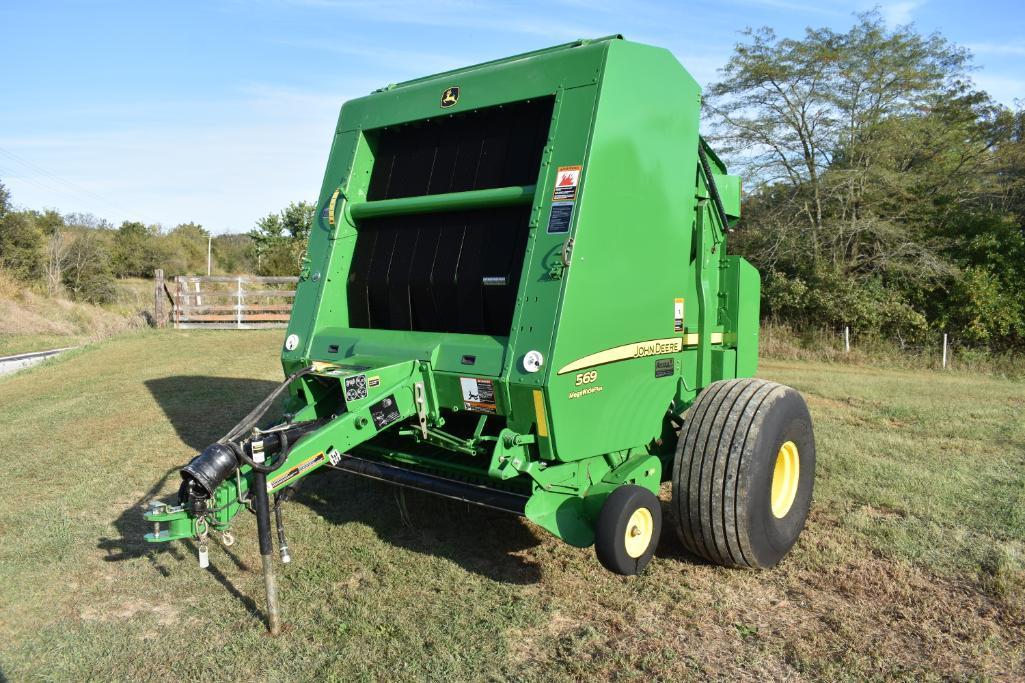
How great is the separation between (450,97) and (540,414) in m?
2.14

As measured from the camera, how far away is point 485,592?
13.8 ft

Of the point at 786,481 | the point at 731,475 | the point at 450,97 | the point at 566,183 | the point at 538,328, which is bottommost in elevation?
the point at 786,481

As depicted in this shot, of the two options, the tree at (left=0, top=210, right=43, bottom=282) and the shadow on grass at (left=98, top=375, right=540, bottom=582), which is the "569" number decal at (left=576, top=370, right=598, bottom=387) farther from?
the tree at (left=0, top=210, right=43, bottom=282)

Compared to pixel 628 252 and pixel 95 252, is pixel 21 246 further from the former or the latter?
pixel 628 252

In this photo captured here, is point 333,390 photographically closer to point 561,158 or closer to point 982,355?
point 561,158

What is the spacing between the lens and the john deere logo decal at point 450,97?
15.1 feet

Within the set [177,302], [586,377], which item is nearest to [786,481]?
[586,377]

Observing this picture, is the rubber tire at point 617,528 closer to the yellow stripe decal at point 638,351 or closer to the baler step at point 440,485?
the baler step at point 440,485

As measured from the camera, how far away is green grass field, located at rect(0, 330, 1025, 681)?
3490mm

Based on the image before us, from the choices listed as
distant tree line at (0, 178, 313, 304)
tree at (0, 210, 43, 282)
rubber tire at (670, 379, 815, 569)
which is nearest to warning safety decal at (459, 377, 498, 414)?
rubber tire at (670, 379, 815, 569)

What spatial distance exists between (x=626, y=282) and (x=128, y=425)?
644 centimetres

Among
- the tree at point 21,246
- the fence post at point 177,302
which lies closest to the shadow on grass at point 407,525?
the fence post at point 177,302

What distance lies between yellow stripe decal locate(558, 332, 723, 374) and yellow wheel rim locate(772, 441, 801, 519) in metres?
0.95

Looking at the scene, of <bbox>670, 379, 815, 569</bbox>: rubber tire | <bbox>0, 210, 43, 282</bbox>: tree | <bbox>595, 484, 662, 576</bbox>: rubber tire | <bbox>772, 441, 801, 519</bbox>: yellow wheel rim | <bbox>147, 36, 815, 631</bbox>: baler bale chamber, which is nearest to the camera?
<bbox>595, 484, 662, 576</bbox>: rubber tire
